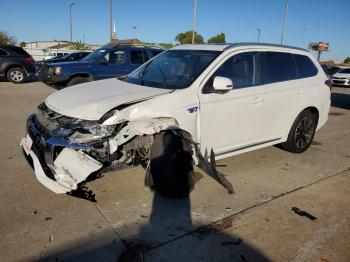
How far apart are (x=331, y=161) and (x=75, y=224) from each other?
13.9 feet

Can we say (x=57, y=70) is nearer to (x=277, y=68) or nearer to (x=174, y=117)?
(x=277, y=68)

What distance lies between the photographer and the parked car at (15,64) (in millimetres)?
14273

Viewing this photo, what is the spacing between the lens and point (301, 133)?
546 cm

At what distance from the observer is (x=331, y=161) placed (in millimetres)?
5410

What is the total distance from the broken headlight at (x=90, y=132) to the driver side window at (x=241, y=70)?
150 cm

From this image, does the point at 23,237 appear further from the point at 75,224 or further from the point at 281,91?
the point at 281,91

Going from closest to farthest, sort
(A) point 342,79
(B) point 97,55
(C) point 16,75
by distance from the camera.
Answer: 1. (B) point 97,55
2. (C) point 16,75
3. (A) point 342,79

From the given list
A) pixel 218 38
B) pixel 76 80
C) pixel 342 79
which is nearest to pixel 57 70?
pixel 76 80

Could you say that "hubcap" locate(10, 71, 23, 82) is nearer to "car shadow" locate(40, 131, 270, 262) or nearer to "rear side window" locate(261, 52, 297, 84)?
"rear side window" locate(261, 52, 297, 84)

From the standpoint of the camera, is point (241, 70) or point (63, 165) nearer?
point (63, 165)

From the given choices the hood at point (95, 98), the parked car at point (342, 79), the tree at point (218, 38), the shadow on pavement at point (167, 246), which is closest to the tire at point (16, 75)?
the hood at point (95, 98)

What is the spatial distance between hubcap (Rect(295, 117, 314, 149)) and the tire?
43.3 feet

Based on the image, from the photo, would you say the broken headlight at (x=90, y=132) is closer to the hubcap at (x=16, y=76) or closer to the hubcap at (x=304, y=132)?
the hubcap at (x=304, y=132)

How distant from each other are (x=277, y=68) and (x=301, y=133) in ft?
4.21
